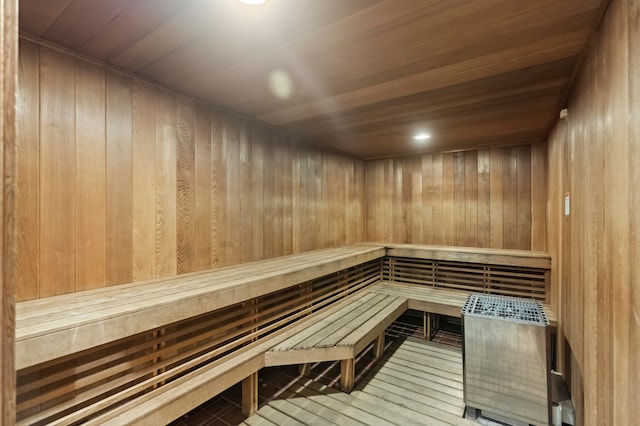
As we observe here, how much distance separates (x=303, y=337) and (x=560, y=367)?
2.17 metres

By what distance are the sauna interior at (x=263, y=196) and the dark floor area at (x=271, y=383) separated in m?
0.12

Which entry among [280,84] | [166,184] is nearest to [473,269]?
[280,84]

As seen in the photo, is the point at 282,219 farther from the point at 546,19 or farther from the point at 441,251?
the point at 546,19

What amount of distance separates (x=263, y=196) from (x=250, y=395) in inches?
67.1

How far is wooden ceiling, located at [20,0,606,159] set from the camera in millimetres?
1278

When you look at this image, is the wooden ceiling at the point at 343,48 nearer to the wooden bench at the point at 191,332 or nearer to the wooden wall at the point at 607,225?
the wooden wall at the point at 607,225

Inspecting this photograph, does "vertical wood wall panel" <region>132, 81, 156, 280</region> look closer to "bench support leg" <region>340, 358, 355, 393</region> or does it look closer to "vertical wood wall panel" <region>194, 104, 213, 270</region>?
"vertical wood wall panel" <region>194, 104, 213, 270</region>

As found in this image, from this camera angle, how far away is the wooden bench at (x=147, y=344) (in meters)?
1.25

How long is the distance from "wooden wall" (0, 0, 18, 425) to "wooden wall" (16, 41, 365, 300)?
3.71 ft

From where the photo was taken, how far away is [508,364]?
2008 mm

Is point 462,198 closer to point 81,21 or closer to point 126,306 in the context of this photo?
point 126,306

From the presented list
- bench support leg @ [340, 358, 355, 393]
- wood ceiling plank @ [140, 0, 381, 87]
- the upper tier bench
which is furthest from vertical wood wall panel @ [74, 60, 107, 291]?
bench support leg @ [340, 358, 355, 393]

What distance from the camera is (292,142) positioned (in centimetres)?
333

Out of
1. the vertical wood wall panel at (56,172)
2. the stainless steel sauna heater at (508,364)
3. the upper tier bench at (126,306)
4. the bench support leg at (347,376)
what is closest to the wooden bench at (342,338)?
the bench support leg at (347,376)
